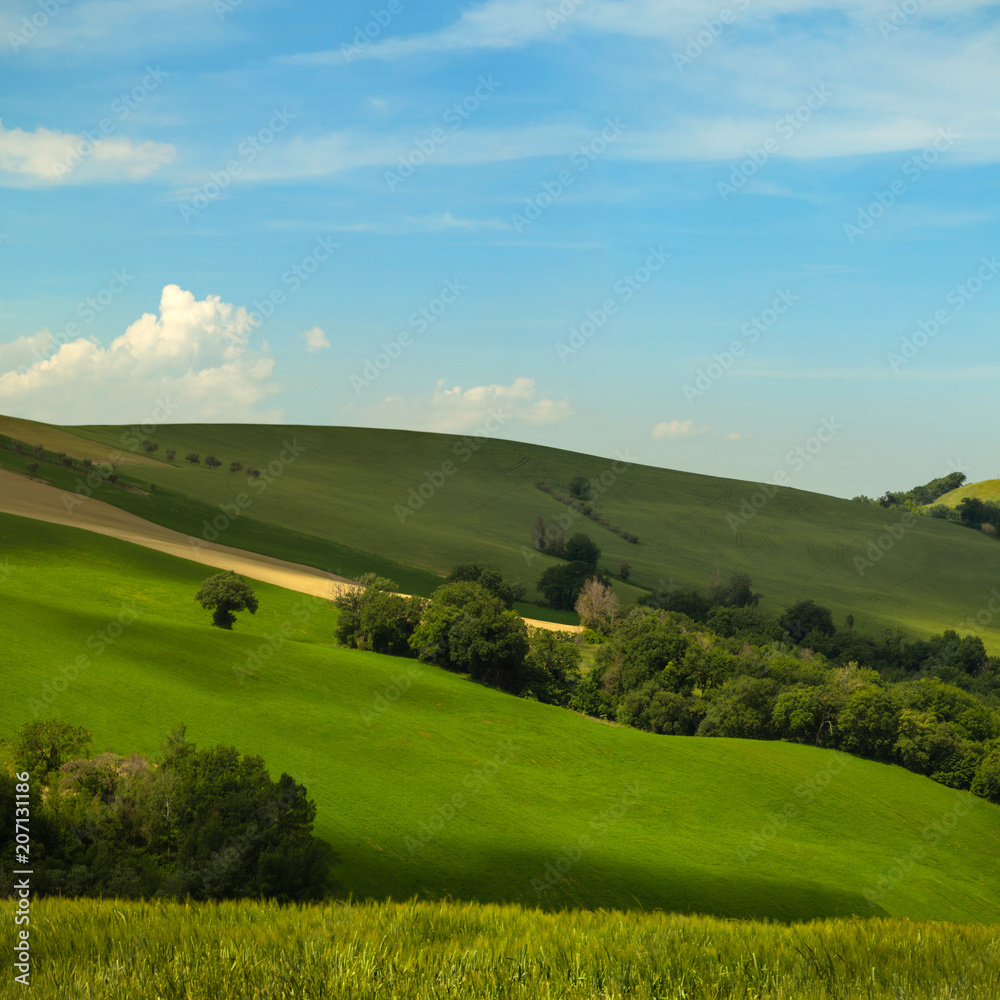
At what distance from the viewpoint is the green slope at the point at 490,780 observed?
3541cm

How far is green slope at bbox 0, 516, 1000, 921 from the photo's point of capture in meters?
35.4

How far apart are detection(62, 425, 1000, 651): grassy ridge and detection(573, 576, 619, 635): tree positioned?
1419 centimetres

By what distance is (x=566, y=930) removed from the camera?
679cm

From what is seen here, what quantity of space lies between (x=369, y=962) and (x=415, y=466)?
171 meters

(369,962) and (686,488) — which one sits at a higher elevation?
(686,488)

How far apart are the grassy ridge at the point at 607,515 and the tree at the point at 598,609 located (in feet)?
46.6

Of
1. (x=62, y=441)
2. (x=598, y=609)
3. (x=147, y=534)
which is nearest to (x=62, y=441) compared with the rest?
(x=62, y=441)

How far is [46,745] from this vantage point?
29.2 metres

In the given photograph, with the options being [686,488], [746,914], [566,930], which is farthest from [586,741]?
[686,488]

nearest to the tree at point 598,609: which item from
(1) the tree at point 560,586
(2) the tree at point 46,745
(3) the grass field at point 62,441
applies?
(1) the tree at point 560,586

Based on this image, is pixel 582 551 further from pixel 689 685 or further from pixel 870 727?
pixel 870 727

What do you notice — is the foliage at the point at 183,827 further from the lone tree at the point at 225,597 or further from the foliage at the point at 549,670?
the foliage at the point at 549,670

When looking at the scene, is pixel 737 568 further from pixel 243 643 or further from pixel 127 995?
pixel 127 995

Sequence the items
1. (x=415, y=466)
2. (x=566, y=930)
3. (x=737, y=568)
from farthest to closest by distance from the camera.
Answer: (x=415, y=466), (x=737, y=568), (x=566, y=930)
